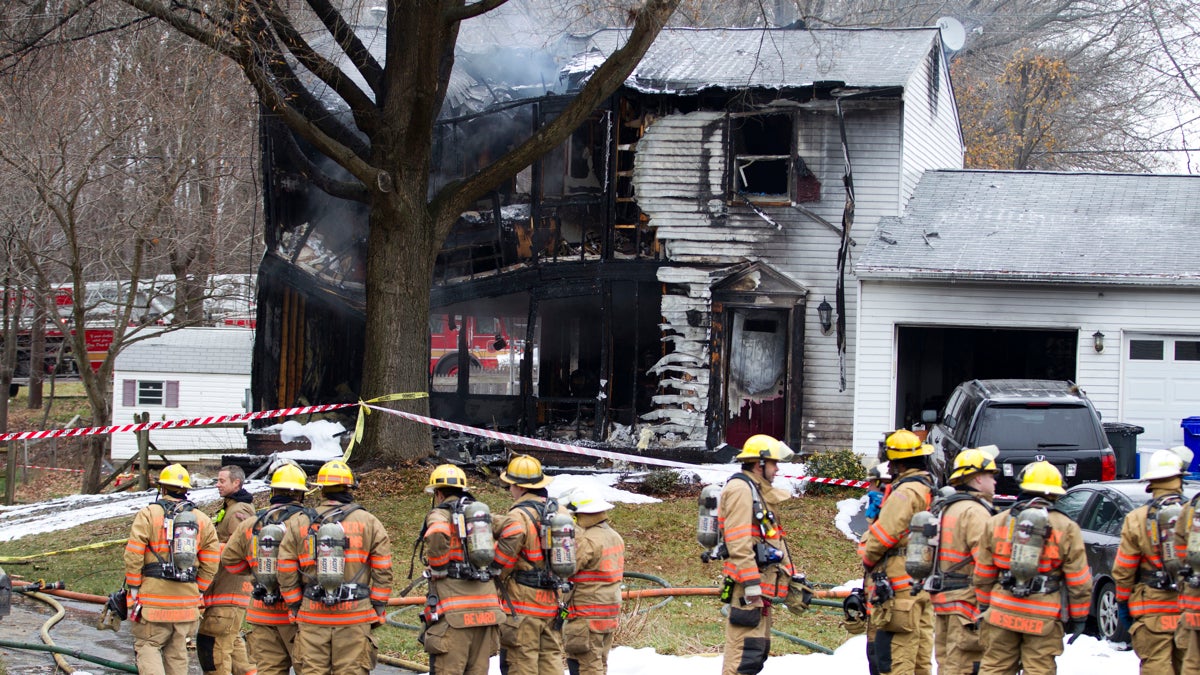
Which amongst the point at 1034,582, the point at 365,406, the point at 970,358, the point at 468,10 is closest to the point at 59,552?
the point at 365,406

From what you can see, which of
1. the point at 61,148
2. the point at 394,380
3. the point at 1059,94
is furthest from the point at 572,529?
the point at 1059,94

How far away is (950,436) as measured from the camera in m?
13.7

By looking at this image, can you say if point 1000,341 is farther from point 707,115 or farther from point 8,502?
point 8,502

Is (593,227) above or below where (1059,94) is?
below

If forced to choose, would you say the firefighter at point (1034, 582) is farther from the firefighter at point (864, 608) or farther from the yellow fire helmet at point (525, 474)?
the yellow fire helmet at point (525, 474)

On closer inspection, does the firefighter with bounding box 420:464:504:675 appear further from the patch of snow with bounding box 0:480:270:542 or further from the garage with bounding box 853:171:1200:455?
the garage with bounding box 853:171:1200:455

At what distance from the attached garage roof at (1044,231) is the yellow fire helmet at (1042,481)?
10429mm

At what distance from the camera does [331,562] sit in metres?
6.75

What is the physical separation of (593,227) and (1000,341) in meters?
9.36

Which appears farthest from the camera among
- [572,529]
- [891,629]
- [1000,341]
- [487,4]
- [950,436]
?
[1000,341]

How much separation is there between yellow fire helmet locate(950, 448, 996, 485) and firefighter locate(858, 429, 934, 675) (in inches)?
8.2

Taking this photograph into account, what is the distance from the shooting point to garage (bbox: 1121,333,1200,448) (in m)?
16.8

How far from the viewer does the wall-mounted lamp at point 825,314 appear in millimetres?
18969

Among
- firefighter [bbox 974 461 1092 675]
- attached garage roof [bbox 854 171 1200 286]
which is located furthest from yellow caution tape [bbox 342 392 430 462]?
firefighter [bbox 974 461 1092 675]
